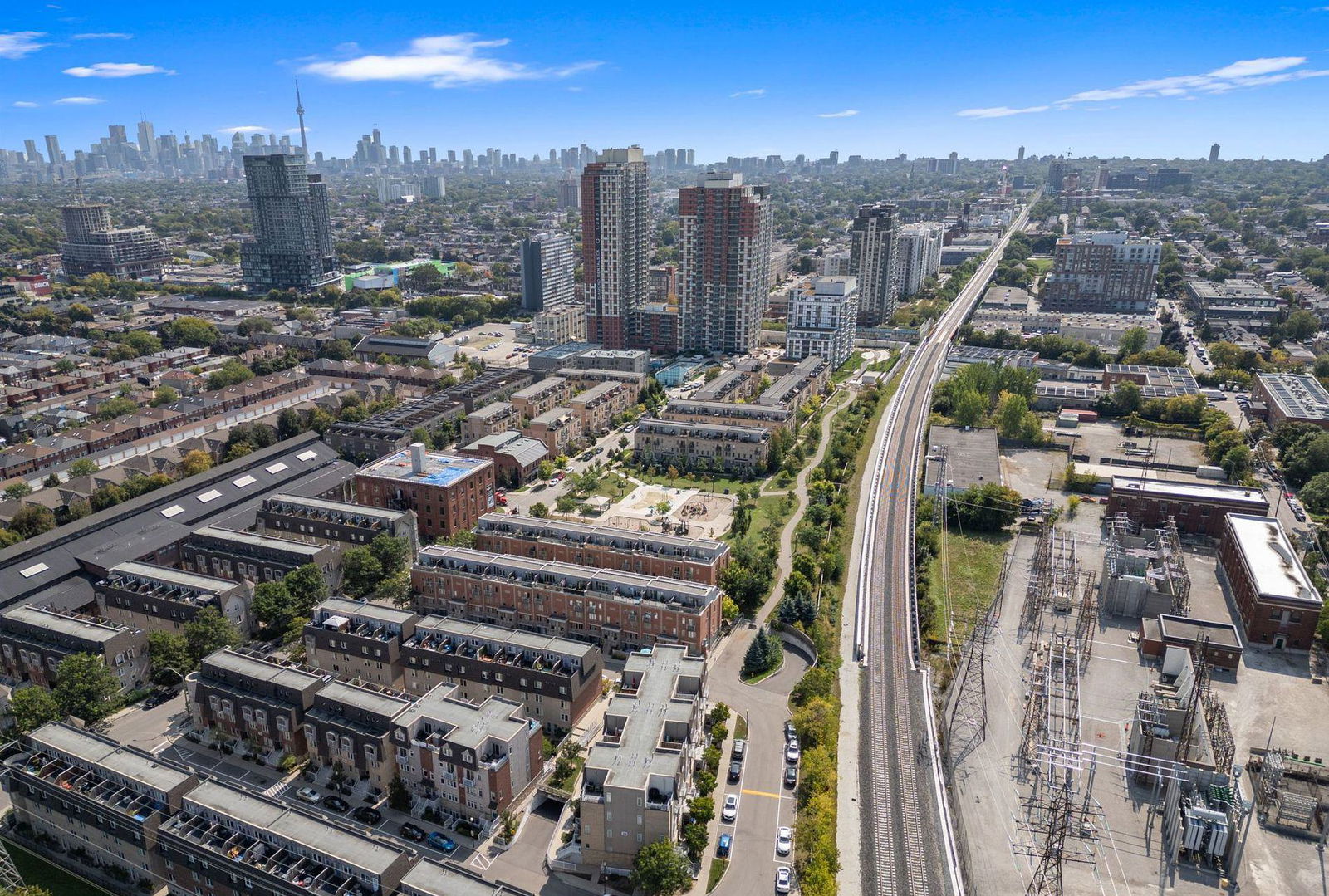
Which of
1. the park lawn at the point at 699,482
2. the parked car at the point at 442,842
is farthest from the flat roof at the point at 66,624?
the park lawn at the point at 699,482

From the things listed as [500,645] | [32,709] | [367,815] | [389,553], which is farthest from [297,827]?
[389,553]

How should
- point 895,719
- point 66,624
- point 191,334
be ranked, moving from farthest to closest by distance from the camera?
1. point 191,334
2. point 66,624
3. point 895,719

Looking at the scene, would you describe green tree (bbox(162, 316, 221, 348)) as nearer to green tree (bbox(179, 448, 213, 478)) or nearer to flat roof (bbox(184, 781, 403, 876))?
green tree (bbox(179, 448, 213, 478))

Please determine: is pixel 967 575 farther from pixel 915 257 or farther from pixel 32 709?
pixel 915 257

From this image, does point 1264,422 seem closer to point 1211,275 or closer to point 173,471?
point 1211,275

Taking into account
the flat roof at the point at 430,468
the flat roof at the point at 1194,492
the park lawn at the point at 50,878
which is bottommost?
the park lawn at the point at 50,878

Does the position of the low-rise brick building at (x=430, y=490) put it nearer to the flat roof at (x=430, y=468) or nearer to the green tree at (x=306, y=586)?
the flat roof at (x=430, y=468)
